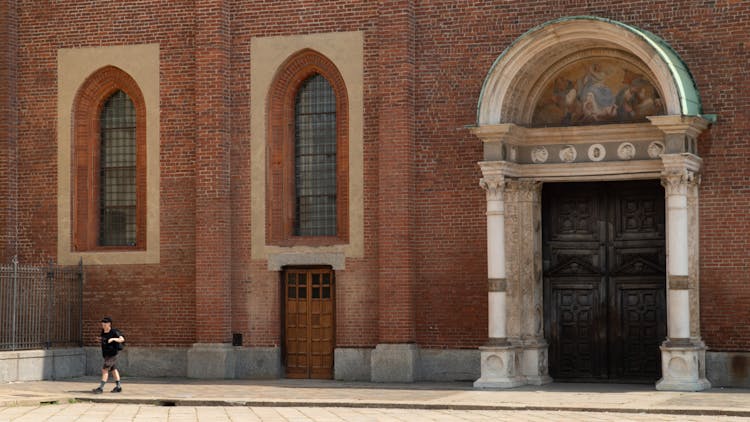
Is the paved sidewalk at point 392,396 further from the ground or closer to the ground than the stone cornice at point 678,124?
closer to the ground

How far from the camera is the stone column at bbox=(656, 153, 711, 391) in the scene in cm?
2302

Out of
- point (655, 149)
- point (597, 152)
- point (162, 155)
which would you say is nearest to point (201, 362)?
point (162, 155)

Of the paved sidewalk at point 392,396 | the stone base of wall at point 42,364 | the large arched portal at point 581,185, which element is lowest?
the paved sidewalk at point 392,396

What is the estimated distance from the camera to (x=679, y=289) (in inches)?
916

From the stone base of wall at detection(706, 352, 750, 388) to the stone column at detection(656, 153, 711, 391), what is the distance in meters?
0.24

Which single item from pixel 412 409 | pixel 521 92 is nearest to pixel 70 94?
pixel 521 92

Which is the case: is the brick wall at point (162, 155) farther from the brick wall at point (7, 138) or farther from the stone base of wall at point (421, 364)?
the stone base of wall at point (421, 364)

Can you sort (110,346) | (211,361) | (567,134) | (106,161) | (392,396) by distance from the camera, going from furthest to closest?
(106,161) < (211,361) < (567,134) < (110,346) < (392,396)

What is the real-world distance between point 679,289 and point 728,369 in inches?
65.6

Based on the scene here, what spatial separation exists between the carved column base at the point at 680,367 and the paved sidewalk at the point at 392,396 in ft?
1.14

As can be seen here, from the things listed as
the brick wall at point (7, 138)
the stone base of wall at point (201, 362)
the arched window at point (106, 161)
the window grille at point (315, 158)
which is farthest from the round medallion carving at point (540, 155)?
the brick wall at point (7, 138)

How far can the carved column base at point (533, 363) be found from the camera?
82.1 feet

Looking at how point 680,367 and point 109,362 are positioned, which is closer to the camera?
point 680,367

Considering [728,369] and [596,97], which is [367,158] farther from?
[728,369]
